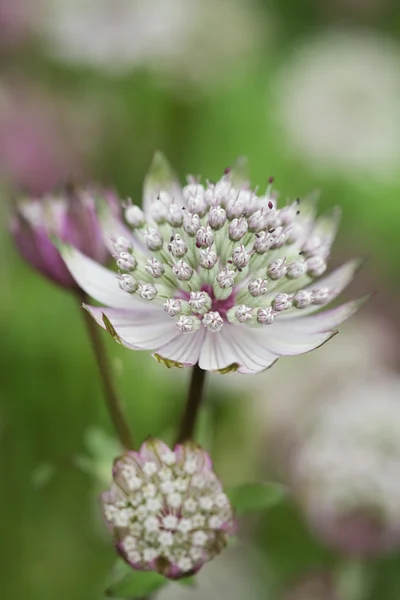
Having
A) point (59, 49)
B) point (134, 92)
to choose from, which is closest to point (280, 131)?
point (134, 92)

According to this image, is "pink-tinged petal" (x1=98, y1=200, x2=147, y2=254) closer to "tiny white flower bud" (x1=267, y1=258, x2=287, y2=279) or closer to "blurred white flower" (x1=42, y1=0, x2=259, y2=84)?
"tiny white flower bud" (x1=267, y1=258, x2=287, y2=279)

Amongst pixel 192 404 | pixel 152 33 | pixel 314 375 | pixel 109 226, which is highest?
pixel 152 33

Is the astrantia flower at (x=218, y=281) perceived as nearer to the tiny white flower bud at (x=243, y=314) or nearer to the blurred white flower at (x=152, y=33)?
the tiny white flower bud at (x=243, y=314)

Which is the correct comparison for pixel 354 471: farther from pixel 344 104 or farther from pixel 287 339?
pixel 344 104

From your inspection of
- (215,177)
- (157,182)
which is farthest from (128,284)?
(215,177)

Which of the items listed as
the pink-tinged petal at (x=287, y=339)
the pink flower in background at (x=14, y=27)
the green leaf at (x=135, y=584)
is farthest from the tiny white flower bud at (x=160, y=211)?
the pink flower in background at (x=14, y=27)

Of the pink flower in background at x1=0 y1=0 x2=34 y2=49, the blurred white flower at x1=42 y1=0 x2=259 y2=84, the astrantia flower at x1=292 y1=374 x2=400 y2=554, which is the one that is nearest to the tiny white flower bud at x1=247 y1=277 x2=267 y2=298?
the astrantia flower at x1=292 y1=374 x2=400 y2=554
